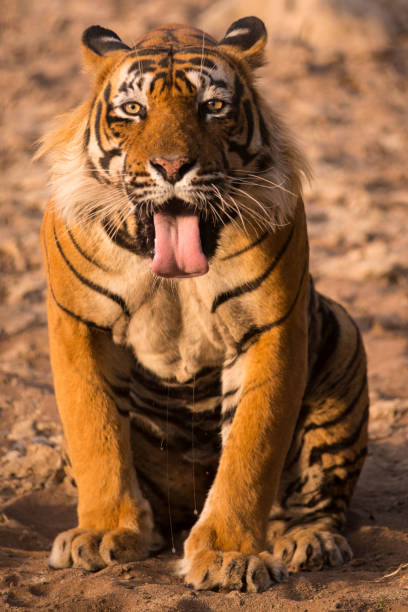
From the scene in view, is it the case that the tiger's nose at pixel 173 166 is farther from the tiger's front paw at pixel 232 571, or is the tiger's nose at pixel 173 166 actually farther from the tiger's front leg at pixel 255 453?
the tiger's front paw at pixel 232 571

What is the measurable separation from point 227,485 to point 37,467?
1293mm

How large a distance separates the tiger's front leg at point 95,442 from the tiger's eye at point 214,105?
0.75m

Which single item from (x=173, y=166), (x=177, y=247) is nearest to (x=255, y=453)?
(x=177, y=247)

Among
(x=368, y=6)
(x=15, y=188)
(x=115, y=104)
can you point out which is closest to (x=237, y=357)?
(x=115, y=104)

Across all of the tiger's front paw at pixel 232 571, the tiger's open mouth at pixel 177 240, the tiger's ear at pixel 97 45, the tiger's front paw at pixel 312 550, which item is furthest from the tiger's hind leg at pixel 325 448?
the tiger's ear at pixel 97 45

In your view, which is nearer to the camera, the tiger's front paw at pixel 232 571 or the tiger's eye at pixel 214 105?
the tiger's front paw at pixel 232 571

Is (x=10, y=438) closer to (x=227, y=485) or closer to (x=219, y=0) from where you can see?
(x=227, y=485)

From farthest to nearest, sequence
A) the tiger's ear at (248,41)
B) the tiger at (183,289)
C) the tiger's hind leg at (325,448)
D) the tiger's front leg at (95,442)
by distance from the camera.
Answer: the tiger's hind leg at (325,448)
the tiger's ear at (248,41)
the tiger's front leg at (95,442)
the tiger at (183,289)

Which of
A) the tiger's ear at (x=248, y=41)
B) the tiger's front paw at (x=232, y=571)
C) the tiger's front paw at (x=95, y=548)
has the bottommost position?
the tiger's front paw at (x=232, y=571)

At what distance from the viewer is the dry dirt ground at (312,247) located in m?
2.52

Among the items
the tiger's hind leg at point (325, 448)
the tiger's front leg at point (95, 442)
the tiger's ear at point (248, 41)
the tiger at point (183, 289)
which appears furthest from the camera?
the tiger's hind leg at point (325, 448)

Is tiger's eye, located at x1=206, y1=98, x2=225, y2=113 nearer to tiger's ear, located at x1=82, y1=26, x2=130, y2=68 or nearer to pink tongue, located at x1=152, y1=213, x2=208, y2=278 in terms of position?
pink tongue, located at x1=152, y1=213, x2=208, y2=278

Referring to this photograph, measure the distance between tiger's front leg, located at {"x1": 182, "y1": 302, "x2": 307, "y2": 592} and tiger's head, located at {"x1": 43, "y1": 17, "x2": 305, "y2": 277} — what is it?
36cm

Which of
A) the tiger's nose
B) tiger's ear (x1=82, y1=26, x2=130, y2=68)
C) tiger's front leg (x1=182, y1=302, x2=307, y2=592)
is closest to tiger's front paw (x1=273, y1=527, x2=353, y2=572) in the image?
tiger's front leg (x1=182, y1=302, x2=307, y2=592)
